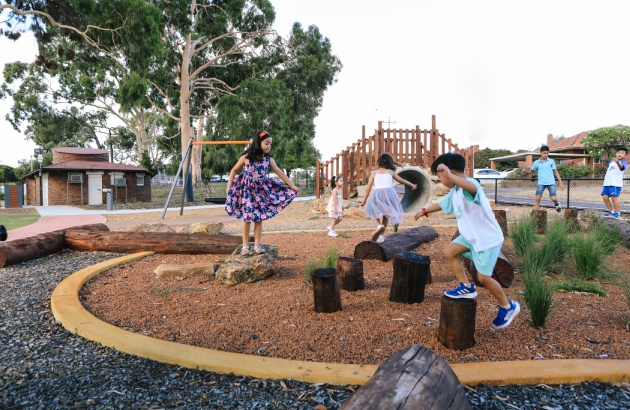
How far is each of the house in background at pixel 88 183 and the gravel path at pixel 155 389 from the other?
77.1 feet

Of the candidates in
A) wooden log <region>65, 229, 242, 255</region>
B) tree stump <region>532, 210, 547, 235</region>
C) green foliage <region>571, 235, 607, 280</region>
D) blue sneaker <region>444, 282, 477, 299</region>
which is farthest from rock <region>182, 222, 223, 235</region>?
tree stump <region>532, 210, 547, 235</region>

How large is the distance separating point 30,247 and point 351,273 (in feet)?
14.5

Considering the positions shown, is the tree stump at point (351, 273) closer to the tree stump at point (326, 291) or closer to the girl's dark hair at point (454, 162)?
the tree stump at point (326, 291)

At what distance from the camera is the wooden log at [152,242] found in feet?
19.0

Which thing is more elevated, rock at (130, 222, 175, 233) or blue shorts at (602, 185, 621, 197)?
blue shorts at (602, 185, 621, 197)

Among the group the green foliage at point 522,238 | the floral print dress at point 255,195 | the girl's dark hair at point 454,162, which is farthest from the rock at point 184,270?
the green foliage at point 522,238

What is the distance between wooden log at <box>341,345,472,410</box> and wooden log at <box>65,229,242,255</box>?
4086 mm

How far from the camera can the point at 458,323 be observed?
2645mm

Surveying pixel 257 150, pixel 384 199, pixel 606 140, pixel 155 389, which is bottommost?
pixel 155 389

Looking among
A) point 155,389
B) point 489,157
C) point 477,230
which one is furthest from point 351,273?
point 489,157

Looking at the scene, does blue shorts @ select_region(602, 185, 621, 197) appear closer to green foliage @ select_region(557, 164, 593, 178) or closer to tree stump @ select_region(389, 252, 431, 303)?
→ tree stump @ select_region(389, 252, 431, 303)

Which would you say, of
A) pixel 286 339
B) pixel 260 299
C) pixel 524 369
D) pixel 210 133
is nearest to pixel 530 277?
pixel 524 369

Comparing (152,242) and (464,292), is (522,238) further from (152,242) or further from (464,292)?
(152,242)

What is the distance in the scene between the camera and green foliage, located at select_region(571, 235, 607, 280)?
14.6 ft
